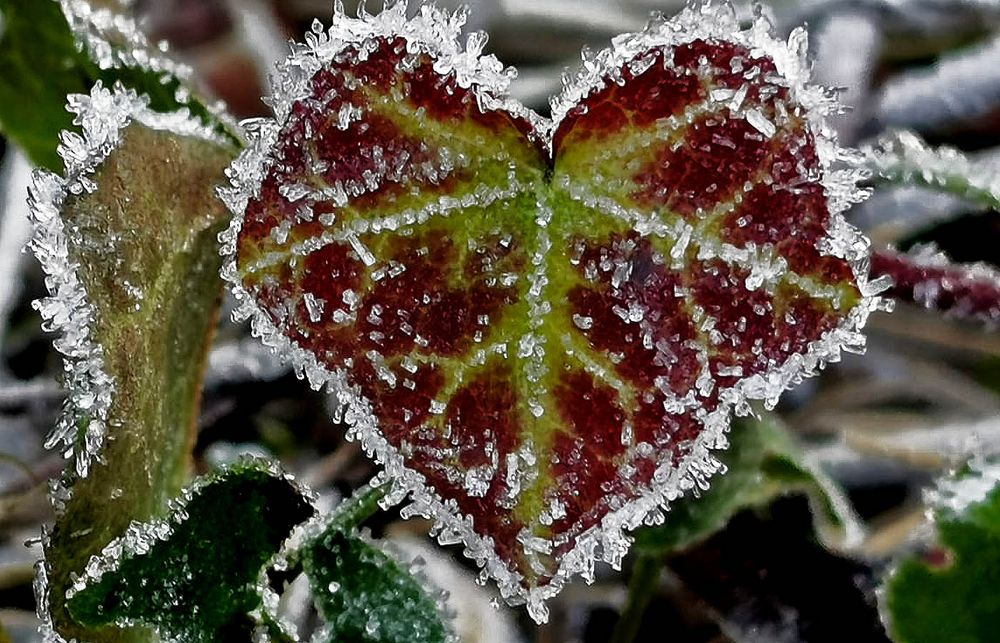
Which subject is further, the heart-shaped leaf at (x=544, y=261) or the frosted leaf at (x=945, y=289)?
the frosted leaf at (x=945, y=289)

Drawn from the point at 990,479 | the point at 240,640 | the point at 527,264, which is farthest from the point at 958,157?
the point at 240,640

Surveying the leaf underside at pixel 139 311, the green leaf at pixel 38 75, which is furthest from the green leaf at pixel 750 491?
the green leaf at pixel 38 75

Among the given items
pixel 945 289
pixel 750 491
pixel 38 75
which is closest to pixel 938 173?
pixel 945 289

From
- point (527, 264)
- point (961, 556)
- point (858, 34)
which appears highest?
point (858, 34)

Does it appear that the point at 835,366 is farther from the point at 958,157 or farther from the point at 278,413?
the point at 278,413

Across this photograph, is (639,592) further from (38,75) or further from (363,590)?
(38,75)

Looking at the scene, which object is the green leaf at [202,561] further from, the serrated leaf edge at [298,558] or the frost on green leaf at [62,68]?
the frost on green leaf at [62,68]

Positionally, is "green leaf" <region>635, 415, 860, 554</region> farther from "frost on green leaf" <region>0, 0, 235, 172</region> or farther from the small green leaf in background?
"frost on green leaf" <region>0, 0, 235, 172</region>
